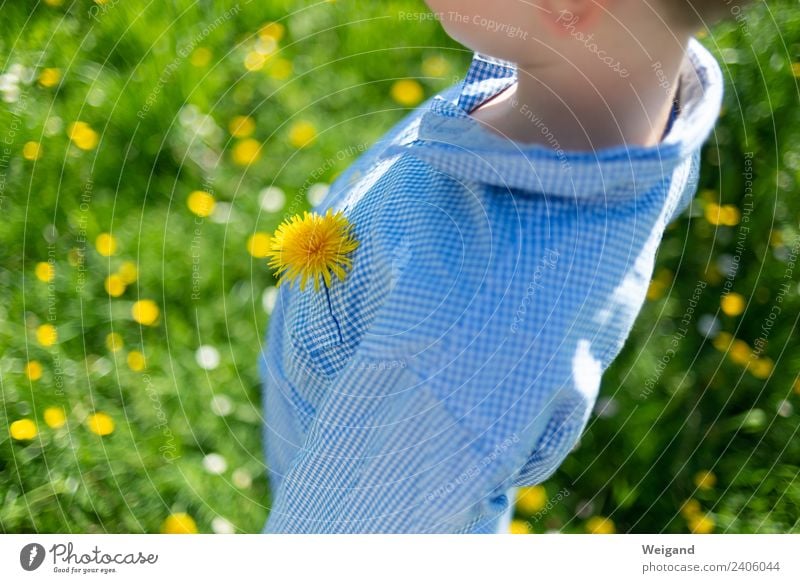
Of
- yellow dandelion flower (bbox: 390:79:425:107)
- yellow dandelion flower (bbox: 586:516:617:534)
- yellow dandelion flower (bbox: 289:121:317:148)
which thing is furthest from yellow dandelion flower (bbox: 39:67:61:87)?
yellow dandelion flower (bbox: 586:516:617:534)

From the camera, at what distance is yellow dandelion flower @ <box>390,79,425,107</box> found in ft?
3.06

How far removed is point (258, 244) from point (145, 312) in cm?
13

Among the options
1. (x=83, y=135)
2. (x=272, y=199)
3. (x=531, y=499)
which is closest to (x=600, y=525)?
(x=531, y=499)

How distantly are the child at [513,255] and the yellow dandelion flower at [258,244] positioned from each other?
335 mm

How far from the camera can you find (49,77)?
2.98 feet

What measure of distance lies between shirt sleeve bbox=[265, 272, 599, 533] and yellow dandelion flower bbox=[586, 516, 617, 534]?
29 centimetres

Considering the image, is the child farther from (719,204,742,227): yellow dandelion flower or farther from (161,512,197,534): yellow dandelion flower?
(719,204,742,227): yellow dandelion flower

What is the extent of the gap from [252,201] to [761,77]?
1.82 feet

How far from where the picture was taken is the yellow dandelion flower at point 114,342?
83 centimetres

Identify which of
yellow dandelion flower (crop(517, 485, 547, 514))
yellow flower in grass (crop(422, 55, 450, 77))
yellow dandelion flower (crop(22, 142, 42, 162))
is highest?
yellow flower in grass (crop(422, 55, 450, 77))

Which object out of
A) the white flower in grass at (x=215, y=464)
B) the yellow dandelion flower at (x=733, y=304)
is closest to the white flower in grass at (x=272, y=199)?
the white flower in grass at (x=215, y=464)

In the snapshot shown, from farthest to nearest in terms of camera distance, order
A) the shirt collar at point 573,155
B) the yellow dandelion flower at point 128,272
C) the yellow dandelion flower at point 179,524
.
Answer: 1. the yellow dandelion flower at point 128,272
2. the yellow dandelion flower at point 179,524
3. the shirt collar at point 573,155

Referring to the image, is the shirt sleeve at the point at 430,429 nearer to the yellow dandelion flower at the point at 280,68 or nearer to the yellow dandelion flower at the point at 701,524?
the yellow dandelion flower at the point at 701,524
